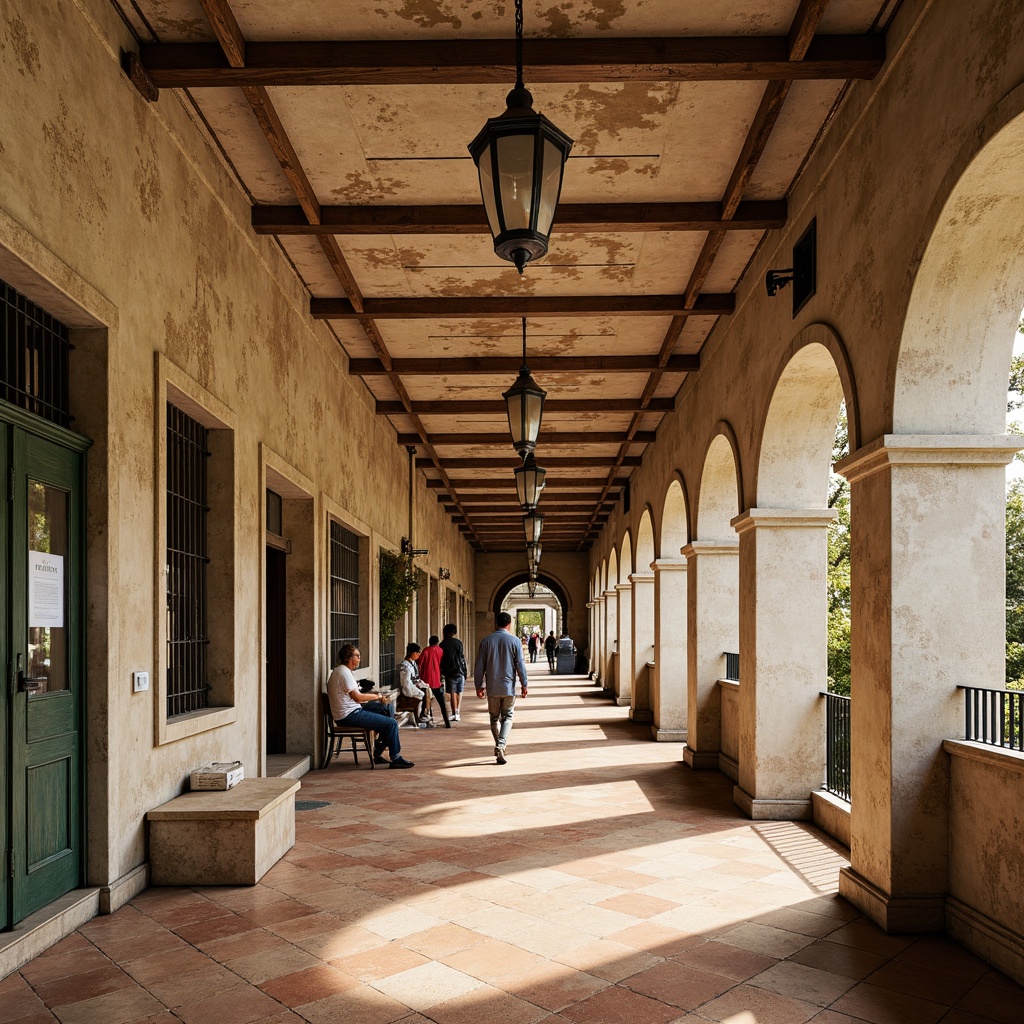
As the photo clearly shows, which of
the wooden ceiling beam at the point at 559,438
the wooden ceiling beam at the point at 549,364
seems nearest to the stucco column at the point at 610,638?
the wooden ceiling beam at the point at 559,438

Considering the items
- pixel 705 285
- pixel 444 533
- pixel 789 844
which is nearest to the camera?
pixel 789 844

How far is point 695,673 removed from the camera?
1093 centimetres

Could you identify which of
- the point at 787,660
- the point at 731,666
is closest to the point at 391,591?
the point at 731,666

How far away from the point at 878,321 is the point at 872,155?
0.96m

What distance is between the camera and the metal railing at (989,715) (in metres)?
4.52

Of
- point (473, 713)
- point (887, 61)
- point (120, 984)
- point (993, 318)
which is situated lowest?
point (473, 713)

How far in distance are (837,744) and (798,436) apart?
2446mm

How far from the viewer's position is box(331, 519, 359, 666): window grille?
37.4 feet

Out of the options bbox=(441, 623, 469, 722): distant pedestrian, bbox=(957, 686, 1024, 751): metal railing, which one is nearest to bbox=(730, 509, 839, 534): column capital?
bbox=(957, 686, 1024, 751): metal railing

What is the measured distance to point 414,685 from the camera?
14.0 m

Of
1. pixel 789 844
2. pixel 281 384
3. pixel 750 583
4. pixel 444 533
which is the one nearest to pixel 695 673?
pixel 750 583

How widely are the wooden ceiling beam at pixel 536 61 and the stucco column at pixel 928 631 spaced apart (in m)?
2.04

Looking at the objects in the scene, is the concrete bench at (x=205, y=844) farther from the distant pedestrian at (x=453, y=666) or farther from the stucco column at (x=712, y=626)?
the distant pedestrian at (x=453, y=666)

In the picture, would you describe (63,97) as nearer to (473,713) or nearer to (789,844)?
(789,844)
